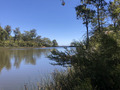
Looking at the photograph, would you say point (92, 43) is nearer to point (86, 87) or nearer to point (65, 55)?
point (65, 55)

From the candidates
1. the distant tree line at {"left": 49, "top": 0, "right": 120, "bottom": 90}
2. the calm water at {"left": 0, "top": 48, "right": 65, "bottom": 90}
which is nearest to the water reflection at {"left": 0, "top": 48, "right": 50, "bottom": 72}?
the calm water at {"left": 0, "top": 48, "right": 65, "bottom": 90}

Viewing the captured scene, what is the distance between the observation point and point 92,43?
8.98ft

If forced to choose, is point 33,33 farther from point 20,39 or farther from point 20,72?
point 20,72

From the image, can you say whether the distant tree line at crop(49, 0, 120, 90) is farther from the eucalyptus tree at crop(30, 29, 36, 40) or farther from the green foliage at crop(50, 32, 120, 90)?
the eucalyptus tree at crop(30, 29, 36, 40)

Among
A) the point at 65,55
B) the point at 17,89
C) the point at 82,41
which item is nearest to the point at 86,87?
the point at 65,55

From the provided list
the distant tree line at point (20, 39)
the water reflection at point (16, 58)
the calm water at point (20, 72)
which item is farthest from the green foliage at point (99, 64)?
the distant tree line at point (20, 39)

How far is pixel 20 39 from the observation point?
63062mm

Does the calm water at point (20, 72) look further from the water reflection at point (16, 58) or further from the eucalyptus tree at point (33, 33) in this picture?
the eucalyptus tree at point (33, 33)

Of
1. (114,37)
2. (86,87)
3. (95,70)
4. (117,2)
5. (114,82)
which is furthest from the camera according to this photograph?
(117,2)

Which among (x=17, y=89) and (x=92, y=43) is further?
(x=17, y=89)

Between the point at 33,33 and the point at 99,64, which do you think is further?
the point at 33,33

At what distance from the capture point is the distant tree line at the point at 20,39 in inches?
1909

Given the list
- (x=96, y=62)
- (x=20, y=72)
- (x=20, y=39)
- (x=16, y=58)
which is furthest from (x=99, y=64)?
(x=20, y=39)

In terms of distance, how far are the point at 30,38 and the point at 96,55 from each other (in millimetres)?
74820
